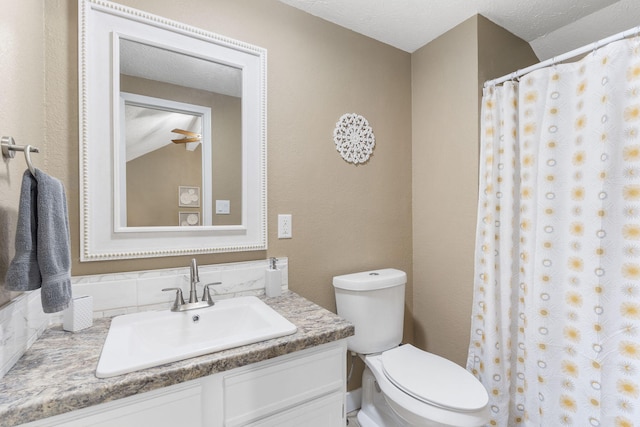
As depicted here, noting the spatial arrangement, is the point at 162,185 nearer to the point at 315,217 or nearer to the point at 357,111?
the point at 315,217

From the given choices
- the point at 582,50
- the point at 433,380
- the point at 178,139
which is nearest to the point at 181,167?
the point at 178,139

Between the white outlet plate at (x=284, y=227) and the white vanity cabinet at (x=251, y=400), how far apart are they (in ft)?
2.15

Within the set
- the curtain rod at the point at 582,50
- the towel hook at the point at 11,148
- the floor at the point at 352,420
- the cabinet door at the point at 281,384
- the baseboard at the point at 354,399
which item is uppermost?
the curtain rod at the point at 582,50

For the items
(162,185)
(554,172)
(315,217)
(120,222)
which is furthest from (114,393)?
(554,172)

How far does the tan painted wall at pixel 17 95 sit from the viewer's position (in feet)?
2.62

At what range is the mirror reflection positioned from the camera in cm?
118

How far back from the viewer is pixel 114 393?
2.24 feet

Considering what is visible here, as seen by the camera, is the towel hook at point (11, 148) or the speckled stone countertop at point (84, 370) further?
the towel hook at point (11, 148)

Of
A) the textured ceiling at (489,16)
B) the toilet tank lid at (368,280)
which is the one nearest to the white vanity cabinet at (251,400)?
the toilet tank lid at (368,280)

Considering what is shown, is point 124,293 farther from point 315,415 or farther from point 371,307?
point 371,307

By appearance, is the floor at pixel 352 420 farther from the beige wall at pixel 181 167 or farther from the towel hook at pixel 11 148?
the towel hook at pixel 11 148

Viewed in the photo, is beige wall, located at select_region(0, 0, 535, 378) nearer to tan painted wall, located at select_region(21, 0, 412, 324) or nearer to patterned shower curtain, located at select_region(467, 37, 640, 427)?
tan painted wall, located at select_region(21, 0, 412, 324)

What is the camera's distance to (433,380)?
4.23 feet

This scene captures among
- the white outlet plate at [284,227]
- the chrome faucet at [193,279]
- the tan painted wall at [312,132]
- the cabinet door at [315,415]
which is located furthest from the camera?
the white outlet plate at [284,227]
